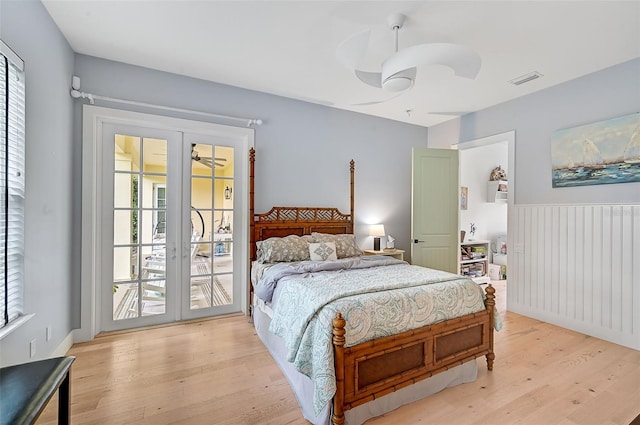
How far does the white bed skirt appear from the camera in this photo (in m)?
1.76

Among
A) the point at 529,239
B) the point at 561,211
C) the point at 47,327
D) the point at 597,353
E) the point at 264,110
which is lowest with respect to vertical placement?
the point at 597,353

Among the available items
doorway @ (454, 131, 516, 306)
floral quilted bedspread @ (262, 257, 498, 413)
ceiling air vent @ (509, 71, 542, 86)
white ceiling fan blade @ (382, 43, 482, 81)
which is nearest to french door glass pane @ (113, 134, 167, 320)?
floral quilted bedspread @ (262, 257, 498, 413)

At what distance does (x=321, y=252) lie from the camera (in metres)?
3.35

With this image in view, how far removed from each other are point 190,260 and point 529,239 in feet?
13.4

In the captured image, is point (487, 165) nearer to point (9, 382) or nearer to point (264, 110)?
point (264, 110)

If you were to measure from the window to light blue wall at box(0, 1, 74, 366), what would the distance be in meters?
0.07

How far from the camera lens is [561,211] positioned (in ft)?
11.0

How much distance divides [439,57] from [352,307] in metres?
1.63

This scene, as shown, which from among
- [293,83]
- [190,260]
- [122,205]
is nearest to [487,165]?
[293,83]

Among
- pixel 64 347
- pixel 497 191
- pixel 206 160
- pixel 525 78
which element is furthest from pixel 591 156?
pixel 64 347

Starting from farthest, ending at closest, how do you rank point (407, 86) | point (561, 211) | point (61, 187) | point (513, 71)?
point (561, 211) < point (513, 71) < point (61, 187) < point (407, 86)

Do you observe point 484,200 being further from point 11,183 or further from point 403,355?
point 11,183

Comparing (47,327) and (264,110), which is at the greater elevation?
(264,110)

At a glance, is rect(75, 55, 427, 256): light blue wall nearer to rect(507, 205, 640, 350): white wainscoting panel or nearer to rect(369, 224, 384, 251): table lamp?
rect(369, 224, 384, 251): table lamp
